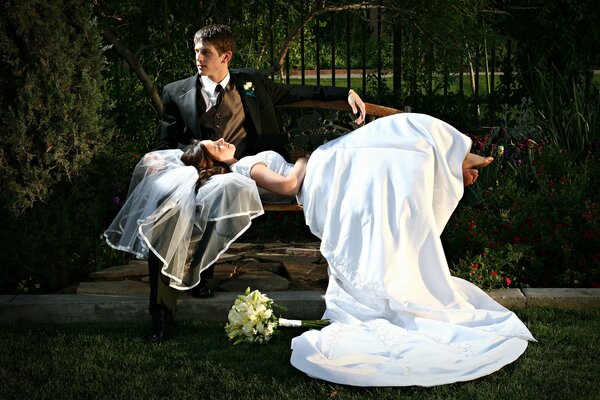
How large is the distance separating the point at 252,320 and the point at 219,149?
3.54 ft

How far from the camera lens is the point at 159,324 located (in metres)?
4.73

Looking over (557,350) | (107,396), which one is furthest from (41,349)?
(557,350)

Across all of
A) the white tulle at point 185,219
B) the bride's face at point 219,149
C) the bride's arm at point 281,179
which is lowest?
the white tulle at point 185,219

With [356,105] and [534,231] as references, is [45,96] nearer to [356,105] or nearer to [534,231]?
[356,105]

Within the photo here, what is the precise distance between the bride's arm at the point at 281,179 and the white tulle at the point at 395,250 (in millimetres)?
93

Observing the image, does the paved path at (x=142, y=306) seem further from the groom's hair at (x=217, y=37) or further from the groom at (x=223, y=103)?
the groom's hair at (x=217, y=37)

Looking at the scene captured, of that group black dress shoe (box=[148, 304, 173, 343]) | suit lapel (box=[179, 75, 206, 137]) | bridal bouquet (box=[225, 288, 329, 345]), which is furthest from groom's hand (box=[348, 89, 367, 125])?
black dress shoe (box=[148, 304, 173, 343])

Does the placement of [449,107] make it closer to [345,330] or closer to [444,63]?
[444,63]

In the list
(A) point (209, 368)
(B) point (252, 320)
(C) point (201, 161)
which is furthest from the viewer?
(C) point (201, 161)

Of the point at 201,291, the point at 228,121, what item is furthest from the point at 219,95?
the point at 201,291

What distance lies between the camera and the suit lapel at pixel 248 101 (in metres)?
5.59

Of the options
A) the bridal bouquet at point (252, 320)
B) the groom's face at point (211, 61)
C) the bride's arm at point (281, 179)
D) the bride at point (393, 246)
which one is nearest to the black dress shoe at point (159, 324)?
the bridal bouquet at point (252, 320)

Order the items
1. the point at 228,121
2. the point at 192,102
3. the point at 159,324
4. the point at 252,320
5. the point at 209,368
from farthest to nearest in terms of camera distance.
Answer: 1. the point at 228,121
2. the point at 192,102
3. the point at 159,324
4. the point at 252,320
5. the point at 209,368

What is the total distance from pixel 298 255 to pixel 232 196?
135 centimetres
